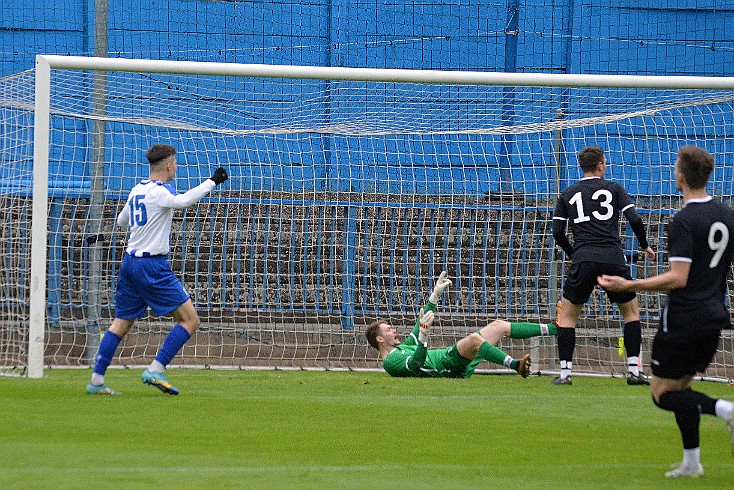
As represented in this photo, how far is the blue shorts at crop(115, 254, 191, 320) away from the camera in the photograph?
9.30 metres

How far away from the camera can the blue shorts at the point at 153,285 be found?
9305mm

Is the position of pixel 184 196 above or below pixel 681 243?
above

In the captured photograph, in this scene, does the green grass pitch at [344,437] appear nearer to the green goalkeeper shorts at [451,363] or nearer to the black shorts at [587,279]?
the green goalkeeper shorts at [451,363]

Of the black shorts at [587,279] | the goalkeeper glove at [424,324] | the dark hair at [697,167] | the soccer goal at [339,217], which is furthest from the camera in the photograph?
the soccer goal at [339,217]

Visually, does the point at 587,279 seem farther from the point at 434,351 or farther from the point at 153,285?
the point at 153,285

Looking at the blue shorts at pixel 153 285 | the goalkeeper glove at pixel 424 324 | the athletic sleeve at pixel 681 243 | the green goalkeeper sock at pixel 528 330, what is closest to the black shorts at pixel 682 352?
the athletic sleeve at pixel 681 243

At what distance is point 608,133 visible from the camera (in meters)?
15.4

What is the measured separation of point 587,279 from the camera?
10656 millimetres

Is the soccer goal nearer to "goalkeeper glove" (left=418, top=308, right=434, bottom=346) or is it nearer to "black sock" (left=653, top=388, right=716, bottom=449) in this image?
"goalkeeper glove" (left=418, top=308, right=434, bottom=346)

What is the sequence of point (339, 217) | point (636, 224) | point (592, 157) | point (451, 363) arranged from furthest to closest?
point (339, 217), point (451, 363), point (592, 157), point (636, 224)

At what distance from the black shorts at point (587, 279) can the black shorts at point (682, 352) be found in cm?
468

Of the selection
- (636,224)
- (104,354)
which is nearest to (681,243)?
(636,224)

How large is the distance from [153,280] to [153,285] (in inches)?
1.5

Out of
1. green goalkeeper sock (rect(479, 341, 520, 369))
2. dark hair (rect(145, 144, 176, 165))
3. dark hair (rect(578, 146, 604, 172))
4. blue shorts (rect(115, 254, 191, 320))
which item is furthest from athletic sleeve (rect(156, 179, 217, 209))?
dark hair (rect(578, 146, 604, 172))
